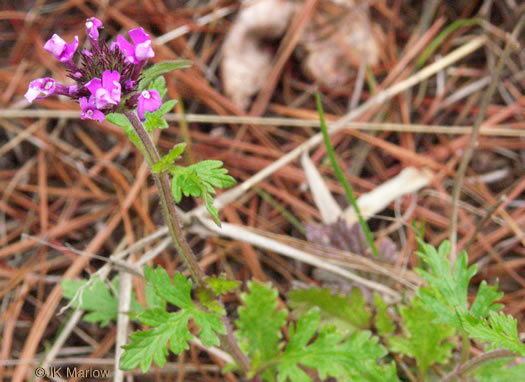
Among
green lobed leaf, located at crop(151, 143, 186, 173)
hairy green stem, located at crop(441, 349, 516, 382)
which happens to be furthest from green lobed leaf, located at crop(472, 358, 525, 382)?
green lobed leaf, located at crop(151, 143, 186, 173)

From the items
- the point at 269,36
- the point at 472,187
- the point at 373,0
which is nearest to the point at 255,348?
the point at 472,187

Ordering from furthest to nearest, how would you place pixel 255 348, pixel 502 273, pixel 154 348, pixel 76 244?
pixel 76 244, pixel 502 273, pixel 255 348, pixel 154 348

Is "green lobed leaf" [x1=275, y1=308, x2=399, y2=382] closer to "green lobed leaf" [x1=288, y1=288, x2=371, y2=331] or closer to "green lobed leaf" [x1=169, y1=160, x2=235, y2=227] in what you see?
"green lobed leaf" [x1=288, y1=288, x2=371, y2=331]

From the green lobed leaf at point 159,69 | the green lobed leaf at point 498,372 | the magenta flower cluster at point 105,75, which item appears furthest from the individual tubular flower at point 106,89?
the green lobed leaf at point 498,372

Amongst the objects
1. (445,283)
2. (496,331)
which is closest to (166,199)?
(445,283)

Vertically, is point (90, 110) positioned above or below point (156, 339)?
above

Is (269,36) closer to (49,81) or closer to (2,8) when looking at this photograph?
(2,8)

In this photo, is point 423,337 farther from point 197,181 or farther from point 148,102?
point 148,102
